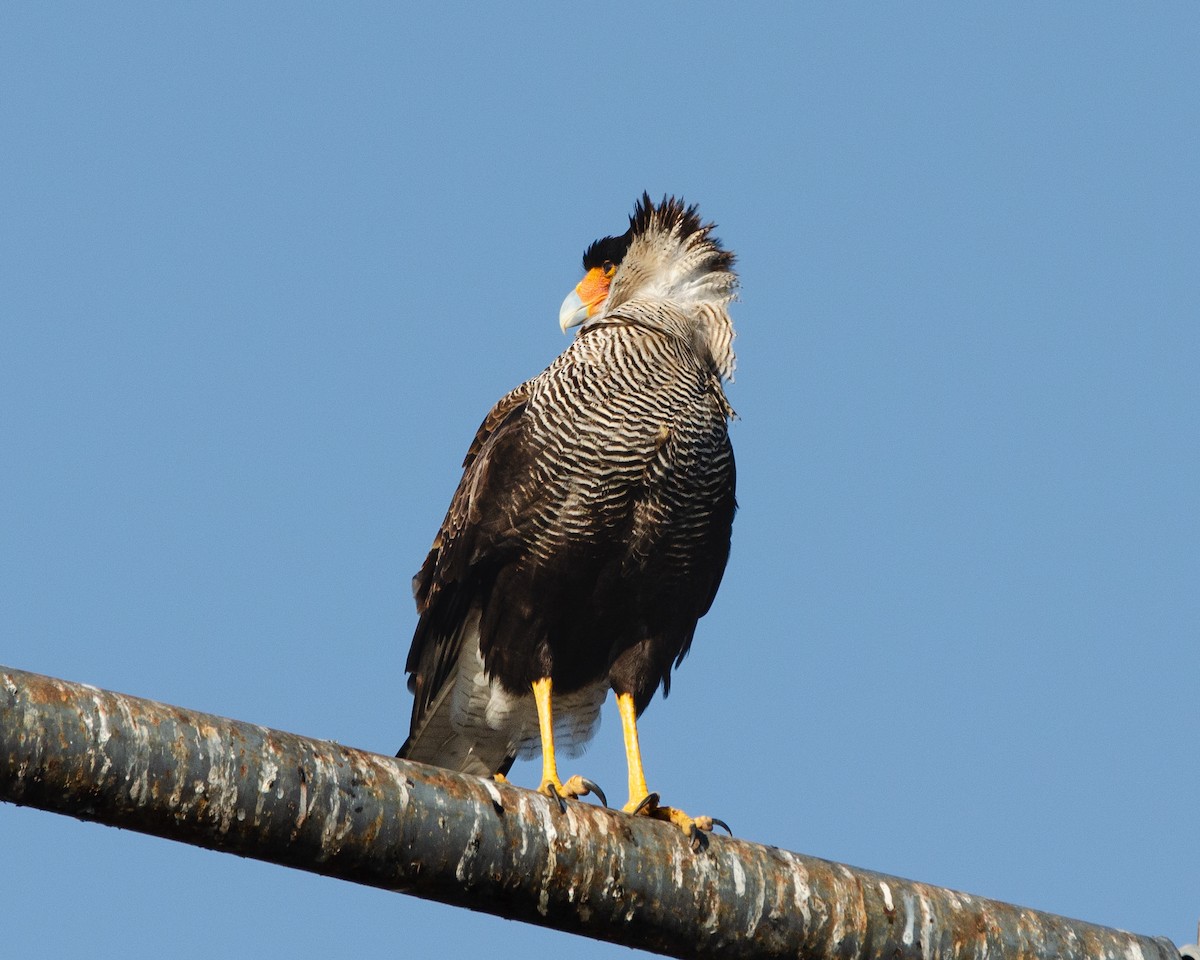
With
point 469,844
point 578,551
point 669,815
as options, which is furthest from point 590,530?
point 469,844

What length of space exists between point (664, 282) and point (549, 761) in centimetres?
268

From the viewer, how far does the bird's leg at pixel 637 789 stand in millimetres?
6496

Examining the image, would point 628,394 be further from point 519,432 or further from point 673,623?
point 673,623

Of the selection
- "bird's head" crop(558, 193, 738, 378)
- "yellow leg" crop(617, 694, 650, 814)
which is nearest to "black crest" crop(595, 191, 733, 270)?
"bird's head" crop(558, 193, 738, 378)

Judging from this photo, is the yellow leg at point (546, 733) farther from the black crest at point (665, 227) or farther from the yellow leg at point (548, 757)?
the black crest at point (665, 227)

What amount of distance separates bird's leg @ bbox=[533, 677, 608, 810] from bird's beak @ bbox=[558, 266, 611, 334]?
218 cm

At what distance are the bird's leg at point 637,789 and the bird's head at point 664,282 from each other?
5.32ft

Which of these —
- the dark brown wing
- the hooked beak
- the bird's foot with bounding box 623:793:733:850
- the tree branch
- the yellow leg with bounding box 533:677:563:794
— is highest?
the hooked beak

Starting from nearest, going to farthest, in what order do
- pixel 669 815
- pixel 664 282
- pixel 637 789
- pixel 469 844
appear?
pixel 469 844 → pixel 669 815 → pixel 637 789 → pixel 664 282

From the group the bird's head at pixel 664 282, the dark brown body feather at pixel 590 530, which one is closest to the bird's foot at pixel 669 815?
the dark brown body feather at pixel 590 530

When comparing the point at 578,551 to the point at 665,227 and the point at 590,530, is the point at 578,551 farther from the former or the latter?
the point at 665,227

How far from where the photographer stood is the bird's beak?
31.8 ft

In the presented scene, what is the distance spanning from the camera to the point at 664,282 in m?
9.34

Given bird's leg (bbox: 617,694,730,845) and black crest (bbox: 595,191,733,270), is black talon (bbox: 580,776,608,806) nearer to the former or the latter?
bird's leg (bbox: 617,694,730,845)
